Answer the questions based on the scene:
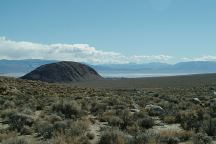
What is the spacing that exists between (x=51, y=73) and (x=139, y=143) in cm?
13832

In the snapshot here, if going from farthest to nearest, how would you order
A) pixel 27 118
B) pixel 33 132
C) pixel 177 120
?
pixel 177 120
pixel 27 118
pixel 33 132

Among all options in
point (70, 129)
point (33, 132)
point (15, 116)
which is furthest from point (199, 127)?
point (15, 116)

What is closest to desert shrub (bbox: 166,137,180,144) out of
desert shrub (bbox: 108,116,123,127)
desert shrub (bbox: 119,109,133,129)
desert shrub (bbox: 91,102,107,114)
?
desert shrub (bbox: 119,109,133,129)

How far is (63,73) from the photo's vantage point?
148 metres

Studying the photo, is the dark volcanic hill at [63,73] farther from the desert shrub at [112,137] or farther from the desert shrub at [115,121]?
the desert shrub at [112,137]

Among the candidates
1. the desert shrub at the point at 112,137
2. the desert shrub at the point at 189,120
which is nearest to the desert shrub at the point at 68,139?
the desert shrub at the point at 112,137

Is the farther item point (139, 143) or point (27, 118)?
point (27, 118)

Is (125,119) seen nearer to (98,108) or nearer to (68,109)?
(68,109)

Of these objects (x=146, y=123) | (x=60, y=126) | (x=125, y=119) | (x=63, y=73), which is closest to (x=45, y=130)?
(x=60, y=126)

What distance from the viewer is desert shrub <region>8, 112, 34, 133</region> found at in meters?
15.6

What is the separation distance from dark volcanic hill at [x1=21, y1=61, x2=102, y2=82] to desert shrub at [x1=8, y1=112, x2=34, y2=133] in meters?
123

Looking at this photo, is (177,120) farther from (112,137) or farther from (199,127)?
(112,137)

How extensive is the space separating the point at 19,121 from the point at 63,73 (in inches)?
5207

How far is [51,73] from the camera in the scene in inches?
5856
